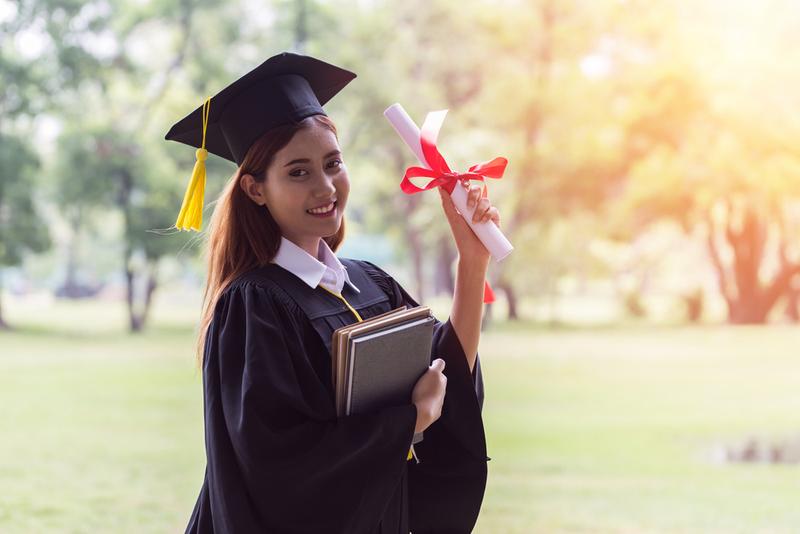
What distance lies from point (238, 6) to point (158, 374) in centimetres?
252

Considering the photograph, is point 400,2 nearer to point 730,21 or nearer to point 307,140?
point 730,21

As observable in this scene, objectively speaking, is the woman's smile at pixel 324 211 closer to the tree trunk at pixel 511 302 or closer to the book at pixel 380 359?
the book at pixel 380 359

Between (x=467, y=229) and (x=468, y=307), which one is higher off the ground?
(x=467, y=229)

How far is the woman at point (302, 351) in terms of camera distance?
1062mm

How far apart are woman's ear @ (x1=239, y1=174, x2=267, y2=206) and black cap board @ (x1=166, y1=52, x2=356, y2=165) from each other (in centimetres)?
3

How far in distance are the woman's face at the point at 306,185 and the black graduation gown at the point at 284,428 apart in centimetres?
7

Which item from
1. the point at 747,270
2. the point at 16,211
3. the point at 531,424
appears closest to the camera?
the point at 16,211

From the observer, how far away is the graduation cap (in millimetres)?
1171

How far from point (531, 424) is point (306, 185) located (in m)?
5.36

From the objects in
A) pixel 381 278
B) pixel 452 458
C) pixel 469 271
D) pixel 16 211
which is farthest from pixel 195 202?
pixel 16 211

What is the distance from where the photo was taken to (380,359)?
108cm

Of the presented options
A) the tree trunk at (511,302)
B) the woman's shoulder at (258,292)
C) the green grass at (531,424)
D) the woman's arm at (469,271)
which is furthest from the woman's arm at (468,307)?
the tree trunk at (511,302)

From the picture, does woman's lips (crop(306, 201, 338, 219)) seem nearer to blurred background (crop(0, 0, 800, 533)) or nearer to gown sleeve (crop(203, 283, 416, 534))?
gown sleeve (crop(203, 283, 416, 534))

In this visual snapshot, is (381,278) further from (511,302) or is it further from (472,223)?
(511,302)
